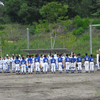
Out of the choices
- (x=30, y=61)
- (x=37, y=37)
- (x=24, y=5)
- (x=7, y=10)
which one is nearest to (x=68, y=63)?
(x=30, y=61)

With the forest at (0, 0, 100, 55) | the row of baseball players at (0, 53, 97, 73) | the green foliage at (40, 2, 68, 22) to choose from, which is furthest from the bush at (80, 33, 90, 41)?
the row of baseball players at (0, 53, 97, 73)

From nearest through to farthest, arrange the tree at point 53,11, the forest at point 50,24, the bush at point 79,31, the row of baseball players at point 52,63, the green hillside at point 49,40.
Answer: the row of baseball players at point 52,63 < the green hillside at point 49,40 < the forest at point 50,24 < the bush at point 79,31 < the tree at point 53,11

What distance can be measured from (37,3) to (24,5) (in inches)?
160

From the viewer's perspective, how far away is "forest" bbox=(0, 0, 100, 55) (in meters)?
40.4

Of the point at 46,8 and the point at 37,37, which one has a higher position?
the point at 46,8

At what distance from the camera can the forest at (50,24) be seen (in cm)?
4038

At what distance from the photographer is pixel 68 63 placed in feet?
79.3

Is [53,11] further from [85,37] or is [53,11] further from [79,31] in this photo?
[85,37]

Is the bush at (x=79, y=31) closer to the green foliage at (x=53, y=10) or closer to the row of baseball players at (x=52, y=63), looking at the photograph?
the green foliage at (x=53, y=10)

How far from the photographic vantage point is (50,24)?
4341 centimetres

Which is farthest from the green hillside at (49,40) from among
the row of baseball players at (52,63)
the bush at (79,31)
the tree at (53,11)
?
the row of baseball players at (52,63)

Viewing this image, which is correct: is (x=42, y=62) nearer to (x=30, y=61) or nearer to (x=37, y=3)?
(x=30, y=61)

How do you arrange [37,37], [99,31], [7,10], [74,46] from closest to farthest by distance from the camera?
[74,46] < [37,37] < [99,31] < [7,10]

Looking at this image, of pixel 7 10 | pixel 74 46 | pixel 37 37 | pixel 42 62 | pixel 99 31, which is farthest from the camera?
pixel 7 10
